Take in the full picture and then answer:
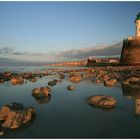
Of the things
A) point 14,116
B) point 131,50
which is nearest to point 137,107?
point 14,116

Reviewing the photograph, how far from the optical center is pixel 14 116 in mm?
7703

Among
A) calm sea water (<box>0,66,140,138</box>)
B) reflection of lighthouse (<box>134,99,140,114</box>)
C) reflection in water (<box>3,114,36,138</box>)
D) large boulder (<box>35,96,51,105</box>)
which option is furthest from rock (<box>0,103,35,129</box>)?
reflection of lighthouse (<box>134,99,140,114</box>)

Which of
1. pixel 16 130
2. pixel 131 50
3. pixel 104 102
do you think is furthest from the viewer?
pixel 131 50

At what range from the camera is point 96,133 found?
22.6 feet

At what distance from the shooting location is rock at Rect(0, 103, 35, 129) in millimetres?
7426

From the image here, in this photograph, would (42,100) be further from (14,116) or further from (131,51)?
(131,51)

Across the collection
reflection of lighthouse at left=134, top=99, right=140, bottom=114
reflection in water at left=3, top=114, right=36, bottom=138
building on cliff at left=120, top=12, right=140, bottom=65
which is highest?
building on cliff at left=120, top=12, right=140, bottom=65

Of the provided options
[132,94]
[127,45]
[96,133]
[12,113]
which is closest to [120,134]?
[96,133]

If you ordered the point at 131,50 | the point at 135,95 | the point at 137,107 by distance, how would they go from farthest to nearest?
the point at 131,50 < the point at 135,95 < the point at 137,107

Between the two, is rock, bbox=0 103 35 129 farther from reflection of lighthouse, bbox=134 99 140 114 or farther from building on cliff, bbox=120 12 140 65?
building on cliff, bbox=120 12 140 65

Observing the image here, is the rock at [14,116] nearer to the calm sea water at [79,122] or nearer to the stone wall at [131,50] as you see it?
the calm sea water at [79,122]

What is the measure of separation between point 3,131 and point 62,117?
2.62 metres

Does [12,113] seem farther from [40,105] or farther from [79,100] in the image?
[79,100]

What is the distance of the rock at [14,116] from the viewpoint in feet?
24.4
